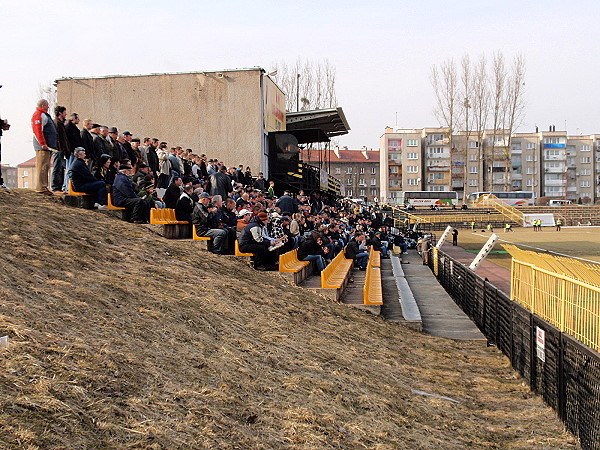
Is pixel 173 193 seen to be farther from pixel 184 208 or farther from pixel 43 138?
pixel 43 138

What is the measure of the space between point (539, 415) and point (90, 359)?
5329 millimetres

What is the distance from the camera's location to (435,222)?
65750mm

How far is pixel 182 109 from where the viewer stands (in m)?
27.7

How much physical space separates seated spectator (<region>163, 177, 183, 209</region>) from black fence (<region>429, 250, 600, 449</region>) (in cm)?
677

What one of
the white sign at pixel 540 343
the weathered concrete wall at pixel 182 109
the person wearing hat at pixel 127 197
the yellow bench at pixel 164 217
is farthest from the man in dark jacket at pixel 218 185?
the weathered concrete wall at pixel 182 109

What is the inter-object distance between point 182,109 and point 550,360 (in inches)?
920

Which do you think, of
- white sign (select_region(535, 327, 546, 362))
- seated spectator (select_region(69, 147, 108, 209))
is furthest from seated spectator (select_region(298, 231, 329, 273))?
white sign (select_region(535, 327, 546, 362))

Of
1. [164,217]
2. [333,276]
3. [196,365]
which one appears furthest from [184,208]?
[196,365]

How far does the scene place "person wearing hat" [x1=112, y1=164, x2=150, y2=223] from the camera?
1148 centimetres

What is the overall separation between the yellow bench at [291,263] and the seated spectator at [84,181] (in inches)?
145

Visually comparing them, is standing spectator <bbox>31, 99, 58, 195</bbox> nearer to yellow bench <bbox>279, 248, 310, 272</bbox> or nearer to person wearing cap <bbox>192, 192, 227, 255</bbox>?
person wearing cap <bbox>192, 192, 227, 255</bbox>

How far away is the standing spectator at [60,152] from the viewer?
35.7ft

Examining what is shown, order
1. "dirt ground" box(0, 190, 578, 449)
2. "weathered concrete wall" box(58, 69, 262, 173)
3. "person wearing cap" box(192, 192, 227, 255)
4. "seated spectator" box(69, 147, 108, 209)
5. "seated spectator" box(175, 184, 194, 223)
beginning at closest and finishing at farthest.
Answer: "dirt ground" box(0, 190, 578, 449), "seated spectator" box(69, 147, 108, 209), "person wearing cap" box(192, 192, 227, 255), "seated spectator" box(175, 184, 194, 223), "weathered concrete wall" box(58, 69, 262, 173)

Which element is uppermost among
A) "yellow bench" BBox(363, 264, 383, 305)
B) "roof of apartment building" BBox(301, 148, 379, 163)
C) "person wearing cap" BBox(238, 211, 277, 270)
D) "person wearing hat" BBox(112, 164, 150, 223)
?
"roof of apartment building" BBox(301, 148, 379, 163)
